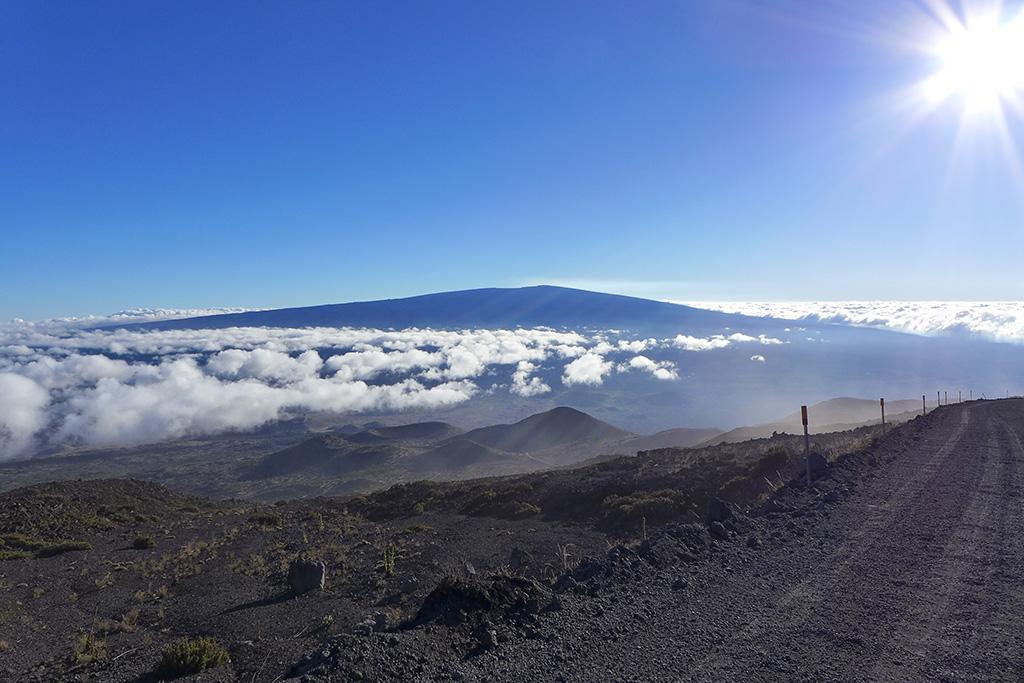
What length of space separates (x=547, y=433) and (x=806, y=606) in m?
134

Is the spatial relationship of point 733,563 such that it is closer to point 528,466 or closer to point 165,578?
point 165,578

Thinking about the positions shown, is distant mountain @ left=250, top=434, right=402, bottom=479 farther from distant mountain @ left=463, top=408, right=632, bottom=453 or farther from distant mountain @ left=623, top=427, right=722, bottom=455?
distant mountain @ left=623, top=427, right=722, bottom=455

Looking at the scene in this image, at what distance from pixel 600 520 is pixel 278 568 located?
7937 mm

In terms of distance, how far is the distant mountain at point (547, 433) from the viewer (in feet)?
431

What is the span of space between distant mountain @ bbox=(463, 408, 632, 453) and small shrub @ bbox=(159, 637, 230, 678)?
392 ft

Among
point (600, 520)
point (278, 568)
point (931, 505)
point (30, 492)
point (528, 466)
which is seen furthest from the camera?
point (528, 466)

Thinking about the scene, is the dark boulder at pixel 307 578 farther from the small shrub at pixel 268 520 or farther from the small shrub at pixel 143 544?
the small shrub at pixel 268 520

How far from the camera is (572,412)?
483ft

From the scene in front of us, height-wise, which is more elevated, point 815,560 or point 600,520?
point 815,560

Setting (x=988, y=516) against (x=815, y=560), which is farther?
(x=988, y=516)

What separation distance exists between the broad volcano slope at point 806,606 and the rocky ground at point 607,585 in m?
0.03

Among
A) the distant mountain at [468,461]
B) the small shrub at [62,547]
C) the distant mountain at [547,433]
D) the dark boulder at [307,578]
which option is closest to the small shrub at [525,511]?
the dark boulder at [307,578]

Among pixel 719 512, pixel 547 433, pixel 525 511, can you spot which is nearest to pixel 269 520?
pixel 525 511

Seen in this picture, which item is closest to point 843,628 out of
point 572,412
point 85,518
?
point 85,518
